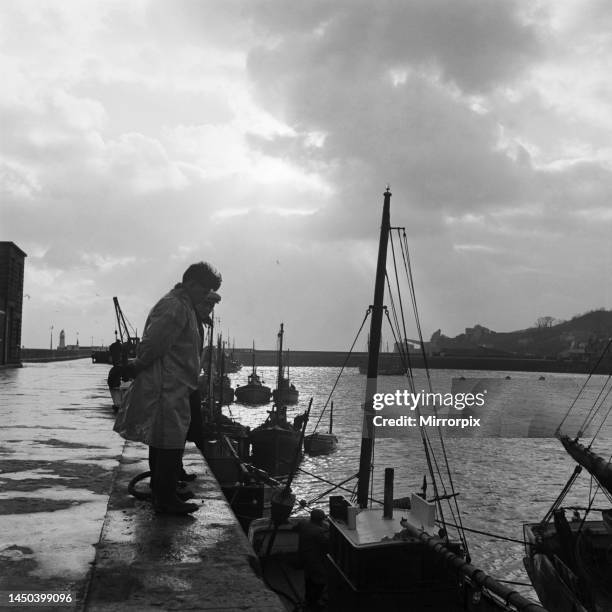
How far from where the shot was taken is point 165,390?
430 centimetres

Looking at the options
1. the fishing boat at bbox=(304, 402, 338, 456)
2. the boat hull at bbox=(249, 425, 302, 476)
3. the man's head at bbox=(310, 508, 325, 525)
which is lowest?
the fishing boat at bbox=(304, 402, 338, 456)

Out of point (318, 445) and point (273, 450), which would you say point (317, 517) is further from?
point (318, 445)

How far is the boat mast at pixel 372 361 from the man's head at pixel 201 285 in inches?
472

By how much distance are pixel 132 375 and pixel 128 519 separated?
1036 millimetres

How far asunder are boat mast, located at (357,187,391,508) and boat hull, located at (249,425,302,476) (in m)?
18.3

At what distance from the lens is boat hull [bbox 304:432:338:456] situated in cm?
4612

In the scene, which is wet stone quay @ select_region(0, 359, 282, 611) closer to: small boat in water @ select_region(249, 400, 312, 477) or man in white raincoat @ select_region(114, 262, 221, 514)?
man in white raincoat @ select_region(114, 262, 221, 514)

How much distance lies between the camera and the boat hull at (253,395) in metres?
94.2

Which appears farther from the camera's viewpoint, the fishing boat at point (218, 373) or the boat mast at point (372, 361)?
the fishing boat at point (218, 373)

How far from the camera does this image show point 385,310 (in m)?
19.5

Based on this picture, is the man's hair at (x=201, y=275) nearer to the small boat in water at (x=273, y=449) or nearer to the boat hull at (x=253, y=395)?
the small boat in water at (x=273, y=449)

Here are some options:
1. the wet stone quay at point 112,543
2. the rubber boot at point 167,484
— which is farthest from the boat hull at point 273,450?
the rubber boot at point 167,484
